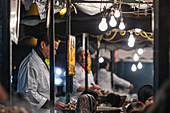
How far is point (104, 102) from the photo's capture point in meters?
8.84

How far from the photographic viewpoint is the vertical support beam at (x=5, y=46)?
2676 millimetres

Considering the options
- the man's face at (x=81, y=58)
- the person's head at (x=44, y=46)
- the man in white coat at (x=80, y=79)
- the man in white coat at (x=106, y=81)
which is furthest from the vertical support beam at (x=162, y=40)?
the man in white coat at (x=106, y=81)

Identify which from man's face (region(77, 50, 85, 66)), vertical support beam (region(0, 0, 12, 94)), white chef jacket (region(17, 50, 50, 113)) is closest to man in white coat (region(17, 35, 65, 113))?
white chef jacket (region(17, 50, 50, 113))

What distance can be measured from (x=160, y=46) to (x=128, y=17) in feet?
17.4

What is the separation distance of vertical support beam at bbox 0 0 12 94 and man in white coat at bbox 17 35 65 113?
2.82m

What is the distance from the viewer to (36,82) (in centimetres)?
556

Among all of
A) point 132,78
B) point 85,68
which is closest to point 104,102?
point 85,68

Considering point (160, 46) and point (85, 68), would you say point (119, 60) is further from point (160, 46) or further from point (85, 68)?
point (160, 46)

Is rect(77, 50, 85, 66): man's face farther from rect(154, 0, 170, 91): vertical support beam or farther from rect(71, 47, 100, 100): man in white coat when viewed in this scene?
rect(154, 0, 170, 91): vertical support beam

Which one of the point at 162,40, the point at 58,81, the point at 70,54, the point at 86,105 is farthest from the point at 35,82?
the point at 58,81

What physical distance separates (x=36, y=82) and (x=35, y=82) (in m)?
0.02

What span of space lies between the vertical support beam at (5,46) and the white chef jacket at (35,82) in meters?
2.82

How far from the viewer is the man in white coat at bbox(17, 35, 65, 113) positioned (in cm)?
550

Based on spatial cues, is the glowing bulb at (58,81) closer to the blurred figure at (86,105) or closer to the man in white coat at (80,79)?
the man in white coat at (80,79)
